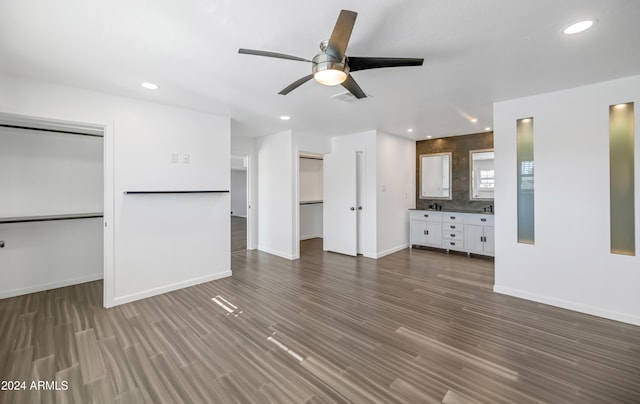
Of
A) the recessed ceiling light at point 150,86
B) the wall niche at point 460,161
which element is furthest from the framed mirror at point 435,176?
the recessed ceiling light at point 150,86

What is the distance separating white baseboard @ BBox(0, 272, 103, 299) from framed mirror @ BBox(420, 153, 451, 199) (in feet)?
21.1

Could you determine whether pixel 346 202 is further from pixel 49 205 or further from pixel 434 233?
pixel 49 205

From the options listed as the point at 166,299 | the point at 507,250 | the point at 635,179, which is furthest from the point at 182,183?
the point at 635,179

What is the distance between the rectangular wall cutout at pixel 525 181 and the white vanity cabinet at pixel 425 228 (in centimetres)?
228

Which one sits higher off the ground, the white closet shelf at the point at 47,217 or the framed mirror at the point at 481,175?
the framed mirror at the point at 481,175

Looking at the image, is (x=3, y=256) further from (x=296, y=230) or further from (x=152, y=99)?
(x=296, y=230)

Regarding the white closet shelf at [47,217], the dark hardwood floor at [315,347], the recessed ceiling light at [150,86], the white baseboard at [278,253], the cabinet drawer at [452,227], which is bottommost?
the dark hardwood floor at [315,347]

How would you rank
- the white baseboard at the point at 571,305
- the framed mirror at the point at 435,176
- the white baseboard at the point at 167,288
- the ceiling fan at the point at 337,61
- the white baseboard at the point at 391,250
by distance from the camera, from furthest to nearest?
1. the framed mirror at the point at 435,176
2. the white baseboard at the point at 391,250
3. the white baseboard at the point at 167,288
4. the white baseboard at the point at 571,305
5. the ceiling fan at the point at 337,61

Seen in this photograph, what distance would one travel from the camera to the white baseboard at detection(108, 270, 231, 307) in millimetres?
3250

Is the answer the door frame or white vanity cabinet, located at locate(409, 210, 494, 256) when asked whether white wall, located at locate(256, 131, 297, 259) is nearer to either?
the door frame

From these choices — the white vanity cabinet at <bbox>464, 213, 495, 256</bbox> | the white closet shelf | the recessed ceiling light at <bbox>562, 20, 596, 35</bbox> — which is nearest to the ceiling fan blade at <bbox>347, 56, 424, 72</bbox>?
the recessed ceiling light at <bbox>562, 20, 596, 35</bbox>

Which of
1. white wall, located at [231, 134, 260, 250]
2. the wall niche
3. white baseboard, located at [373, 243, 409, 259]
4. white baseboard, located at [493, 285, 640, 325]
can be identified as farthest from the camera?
white wall, located at [231, 134, 260, 250]

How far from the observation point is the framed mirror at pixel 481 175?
218 inches

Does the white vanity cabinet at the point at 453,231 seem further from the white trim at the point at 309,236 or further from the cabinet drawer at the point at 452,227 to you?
the white trim at the point at 309,236
